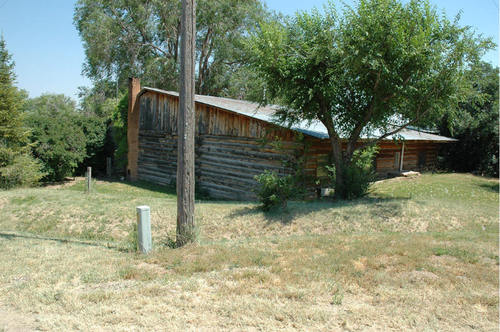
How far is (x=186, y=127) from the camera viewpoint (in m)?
7.12

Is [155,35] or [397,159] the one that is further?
[155,35]

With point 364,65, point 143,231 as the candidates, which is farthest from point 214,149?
point 143,231

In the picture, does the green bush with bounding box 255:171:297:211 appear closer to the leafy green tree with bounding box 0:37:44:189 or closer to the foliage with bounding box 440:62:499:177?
the leafy green tree with bounding box 0:37:44:189

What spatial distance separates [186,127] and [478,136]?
23634 mm

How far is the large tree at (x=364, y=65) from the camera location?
10.8m

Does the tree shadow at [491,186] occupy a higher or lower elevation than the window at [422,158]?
lower

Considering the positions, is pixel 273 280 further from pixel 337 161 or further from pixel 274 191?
pixel 337 161

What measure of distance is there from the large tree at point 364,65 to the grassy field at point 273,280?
12.3 ft

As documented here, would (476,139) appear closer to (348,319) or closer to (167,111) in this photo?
(167,111)

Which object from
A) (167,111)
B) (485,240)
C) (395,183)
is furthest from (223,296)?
(167,111)

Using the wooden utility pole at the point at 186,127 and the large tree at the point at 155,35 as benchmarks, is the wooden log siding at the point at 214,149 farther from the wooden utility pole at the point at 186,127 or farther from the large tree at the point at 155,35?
the large tree at the point at 155,35

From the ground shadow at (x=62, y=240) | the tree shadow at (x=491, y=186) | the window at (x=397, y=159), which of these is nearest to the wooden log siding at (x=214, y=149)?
the ground shadow at (x=62, y=240)

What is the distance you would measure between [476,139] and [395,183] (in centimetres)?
975

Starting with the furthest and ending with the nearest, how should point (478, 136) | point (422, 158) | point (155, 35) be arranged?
point (155, 35) → point (422, 158) → point (478, 136)
